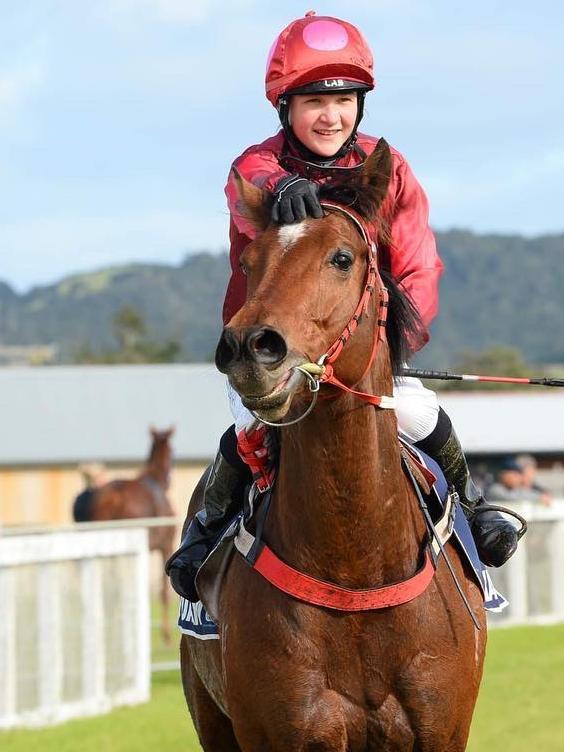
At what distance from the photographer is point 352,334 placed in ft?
12.9

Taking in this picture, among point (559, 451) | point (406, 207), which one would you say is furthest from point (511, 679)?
point (559, 451)

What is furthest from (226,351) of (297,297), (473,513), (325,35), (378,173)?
(473,513)

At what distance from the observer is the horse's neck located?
4.05m

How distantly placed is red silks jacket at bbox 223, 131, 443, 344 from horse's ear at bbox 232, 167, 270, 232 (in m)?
0.30

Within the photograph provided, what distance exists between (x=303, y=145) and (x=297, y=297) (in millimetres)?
1078

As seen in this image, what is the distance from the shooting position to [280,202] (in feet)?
12.9

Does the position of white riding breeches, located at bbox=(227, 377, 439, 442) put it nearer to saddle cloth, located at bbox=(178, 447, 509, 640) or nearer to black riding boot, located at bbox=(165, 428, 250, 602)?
saddle cloth, located at bbox=(178, 447, 509, 640)

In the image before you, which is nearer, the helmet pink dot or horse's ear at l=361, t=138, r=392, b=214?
horse's ear at l=361, t=138, r=392, b=214

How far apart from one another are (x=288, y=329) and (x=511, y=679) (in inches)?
312

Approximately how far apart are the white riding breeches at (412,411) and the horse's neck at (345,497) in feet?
1.18

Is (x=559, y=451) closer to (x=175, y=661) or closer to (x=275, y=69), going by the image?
(x=175, y=661)

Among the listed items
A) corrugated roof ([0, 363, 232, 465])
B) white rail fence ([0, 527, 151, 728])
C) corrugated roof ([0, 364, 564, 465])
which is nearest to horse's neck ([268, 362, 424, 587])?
white rail fence ([0, 527, 151, 728])

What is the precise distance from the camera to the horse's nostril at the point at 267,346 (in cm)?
347

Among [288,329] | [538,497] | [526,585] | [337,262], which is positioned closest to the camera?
[288,329]
